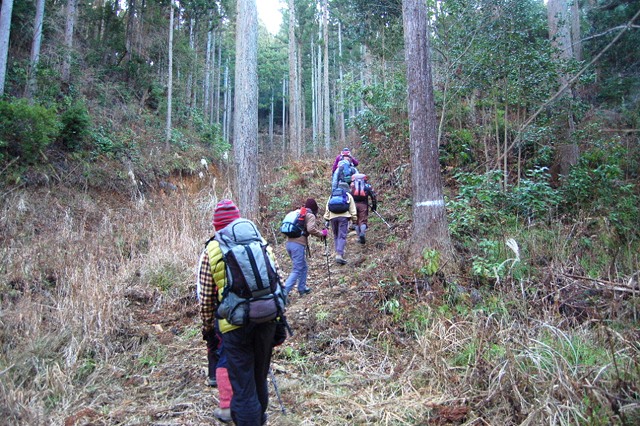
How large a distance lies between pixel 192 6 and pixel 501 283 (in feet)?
80.2

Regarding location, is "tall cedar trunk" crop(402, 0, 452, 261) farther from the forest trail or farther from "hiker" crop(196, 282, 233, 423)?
"hiker" crop(196, 282, 233, 423)

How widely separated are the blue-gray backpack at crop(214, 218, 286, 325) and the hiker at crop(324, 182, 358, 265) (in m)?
5.04

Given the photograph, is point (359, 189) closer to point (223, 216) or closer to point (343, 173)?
point (343, 173)

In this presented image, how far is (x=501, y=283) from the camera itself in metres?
4.73

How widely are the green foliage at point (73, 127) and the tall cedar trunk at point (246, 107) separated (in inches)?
265

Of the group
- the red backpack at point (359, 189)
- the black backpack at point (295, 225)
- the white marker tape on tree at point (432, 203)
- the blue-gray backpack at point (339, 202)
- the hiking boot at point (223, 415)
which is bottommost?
the hiking boot at point (223, 415)

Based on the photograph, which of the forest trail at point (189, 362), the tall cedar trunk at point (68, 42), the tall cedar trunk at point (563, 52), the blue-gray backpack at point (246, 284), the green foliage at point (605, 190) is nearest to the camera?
the blue-gray backpack at point (246, 284)

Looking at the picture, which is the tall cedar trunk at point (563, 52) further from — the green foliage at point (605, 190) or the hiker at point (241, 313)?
the hiker at point (241, 313)

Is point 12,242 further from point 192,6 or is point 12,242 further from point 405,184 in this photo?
point 192,6

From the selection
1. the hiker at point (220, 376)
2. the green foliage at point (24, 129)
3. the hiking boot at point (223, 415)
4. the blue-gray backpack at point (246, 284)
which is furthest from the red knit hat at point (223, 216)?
the green foliage at point (24, 129)

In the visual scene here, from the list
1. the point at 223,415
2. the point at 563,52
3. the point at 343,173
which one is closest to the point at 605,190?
the point at 563,52

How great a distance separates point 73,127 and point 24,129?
1.95m

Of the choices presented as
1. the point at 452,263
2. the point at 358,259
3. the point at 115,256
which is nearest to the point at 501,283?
the point at 452,263

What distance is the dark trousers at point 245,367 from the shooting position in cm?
296
